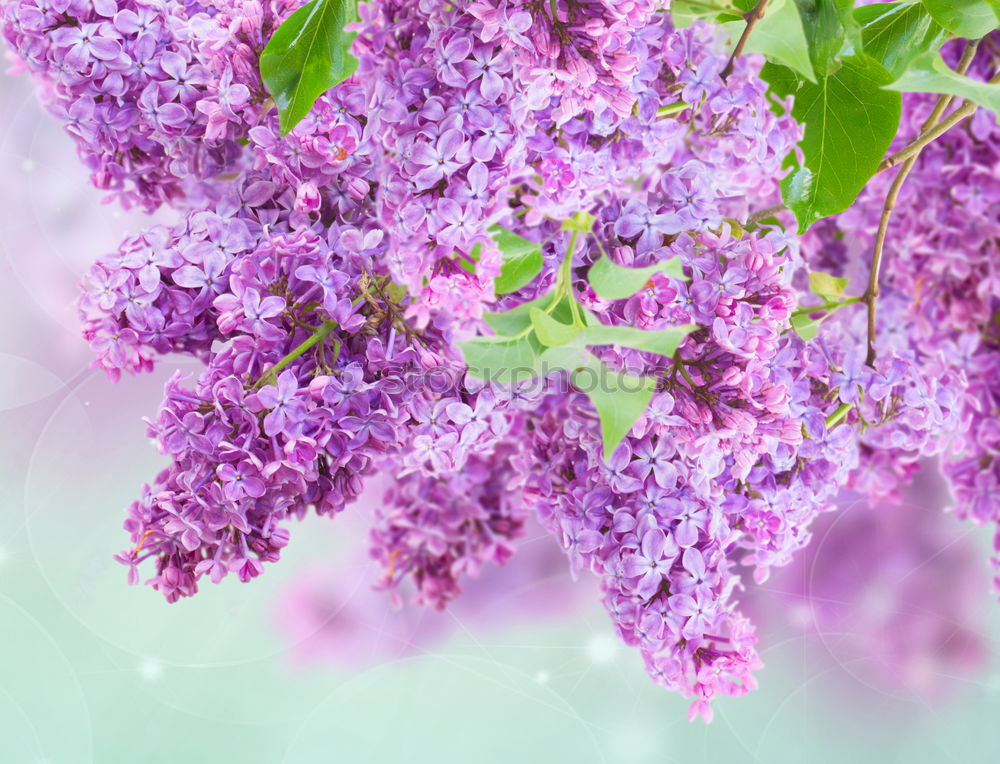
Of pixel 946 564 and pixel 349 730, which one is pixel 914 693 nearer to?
pixel 946 564

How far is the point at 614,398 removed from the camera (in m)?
0.36

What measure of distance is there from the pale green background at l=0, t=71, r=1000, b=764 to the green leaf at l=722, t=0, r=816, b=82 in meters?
0.57

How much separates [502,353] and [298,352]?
0.09m

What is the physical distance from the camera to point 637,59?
387 mm

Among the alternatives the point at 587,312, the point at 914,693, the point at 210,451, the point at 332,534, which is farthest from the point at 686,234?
the point at 914,693

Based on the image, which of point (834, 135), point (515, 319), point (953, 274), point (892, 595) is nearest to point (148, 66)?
point (515, 319)

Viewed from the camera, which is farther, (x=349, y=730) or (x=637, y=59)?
(x=349, y=730)

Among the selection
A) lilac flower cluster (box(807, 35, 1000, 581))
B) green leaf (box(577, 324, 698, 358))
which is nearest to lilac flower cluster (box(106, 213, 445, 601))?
green leaf (box(577, 324, 698, 358))

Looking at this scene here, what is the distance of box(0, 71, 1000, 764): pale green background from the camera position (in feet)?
2.53

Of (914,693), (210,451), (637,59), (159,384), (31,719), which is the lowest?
(914,693)

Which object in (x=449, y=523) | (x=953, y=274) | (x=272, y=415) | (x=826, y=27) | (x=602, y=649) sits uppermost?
(x=826, y=27)

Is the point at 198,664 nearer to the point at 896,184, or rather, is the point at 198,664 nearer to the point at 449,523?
the point at 449,523

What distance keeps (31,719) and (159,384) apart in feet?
0.88

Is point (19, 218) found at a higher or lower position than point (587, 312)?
lower
